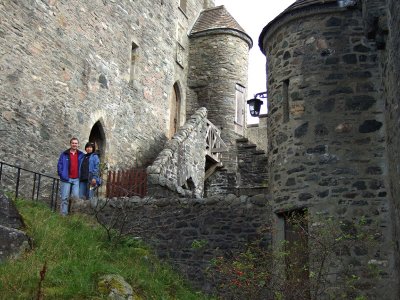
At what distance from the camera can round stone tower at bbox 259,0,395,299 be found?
841cm

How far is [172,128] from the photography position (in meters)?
20.6

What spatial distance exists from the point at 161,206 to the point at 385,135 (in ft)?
13.7

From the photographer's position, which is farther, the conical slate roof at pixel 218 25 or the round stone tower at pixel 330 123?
the conical slate roof at pixel 218 25

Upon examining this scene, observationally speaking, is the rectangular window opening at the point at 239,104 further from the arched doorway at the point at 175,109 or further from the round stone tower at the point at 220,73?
the arched doorway at the point at 175,109

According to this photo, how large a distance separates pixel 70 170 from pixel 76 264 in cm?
414

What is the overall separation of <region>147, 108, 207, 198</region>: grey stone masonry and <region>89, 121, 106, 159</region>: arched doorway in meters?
1.72

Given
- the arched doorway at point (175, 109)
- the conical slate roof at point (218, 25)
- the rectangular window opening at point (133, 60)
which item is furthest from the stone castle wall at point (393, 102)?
the conical slate roof at point (218, 25)

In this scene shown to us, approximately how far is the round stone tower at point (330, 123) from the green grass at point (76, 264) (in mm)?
2280

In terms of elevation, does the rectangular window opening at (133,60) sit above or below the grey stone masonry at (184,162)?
above

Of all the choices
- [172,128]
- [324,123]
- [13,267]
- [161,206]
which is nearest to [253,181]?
[172,128]

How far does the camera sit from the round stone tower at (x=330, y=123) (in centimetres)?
841

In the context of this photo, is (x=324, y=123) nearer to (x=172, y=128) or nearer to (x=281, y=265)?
(x=281, y=265)

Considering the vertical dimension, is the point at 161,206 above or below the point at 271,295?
above

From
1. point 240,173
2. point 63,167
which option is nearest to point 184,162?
point 240,173
